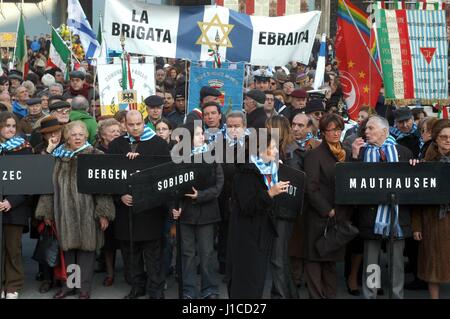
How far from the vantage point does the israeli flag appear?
15383 millimetres

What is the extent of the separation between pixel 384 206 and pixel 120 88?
504 centimetres

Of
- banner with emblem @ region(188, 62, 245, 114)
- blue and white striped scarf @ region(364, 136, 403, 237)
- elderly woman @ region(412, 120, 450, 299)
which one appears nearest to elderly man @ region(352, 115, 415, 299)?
blue and white striped scarf @ region(364, 136, 403, 237)

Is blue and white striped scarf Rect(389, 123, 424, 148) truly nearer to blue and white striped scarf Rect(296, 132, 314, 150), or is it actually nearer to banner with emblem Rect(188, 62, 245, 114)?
blue and white striped scarf Rect(296, 132, 314, 150)

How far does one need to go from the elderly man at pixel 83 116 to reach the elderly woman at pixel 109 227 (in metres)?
0.85

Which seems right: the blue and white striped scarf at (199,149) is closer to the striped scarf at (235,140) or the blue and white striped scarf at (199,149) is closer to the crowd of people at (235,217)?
the crowd of people at (235,217)

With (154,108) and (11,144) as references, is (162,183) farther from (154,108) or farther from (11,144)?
(154,108)

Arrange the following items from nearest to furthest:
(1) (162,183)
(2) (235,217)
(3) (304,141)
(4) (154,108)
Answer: (1) (162,183), (2) (235,217), (3) (304,141), (4) (154,108)

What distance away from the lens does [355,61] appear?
10617 millimetres

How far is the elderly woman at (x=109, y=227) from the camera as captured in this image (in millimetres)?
8477

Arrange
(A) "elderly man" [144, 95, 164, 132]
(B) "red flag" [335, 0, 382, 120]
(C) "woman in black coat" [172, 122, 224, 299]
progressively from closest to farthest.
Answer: (C) "woman in black coat" [172, 122, 224, 299] < (A) "elderly man" [144, 95, 164, 132] < (B) "red flag" [335, 0, 382, 120]

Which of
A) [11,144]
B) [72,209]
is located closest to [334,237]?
[72,209]

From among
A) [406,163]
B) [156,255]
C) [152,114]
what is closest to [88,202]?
[156,255]

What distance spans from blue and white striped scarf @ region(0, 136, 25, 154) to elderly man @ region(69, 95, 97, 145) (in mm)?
1626

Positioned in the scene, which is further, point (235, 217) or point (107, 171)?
point (107, 171)
